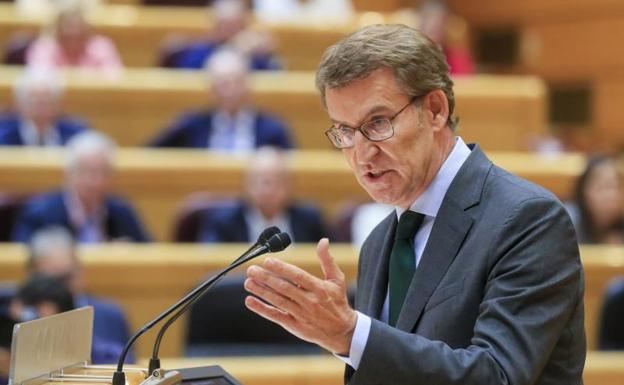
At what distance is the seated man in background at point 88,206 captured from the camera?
4.59 meters

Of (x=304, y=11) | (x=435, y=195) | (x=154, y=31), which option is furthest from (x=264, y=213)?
(x=435, y=195)

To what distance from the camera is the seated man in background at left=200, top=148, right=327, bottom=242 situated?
4609mm

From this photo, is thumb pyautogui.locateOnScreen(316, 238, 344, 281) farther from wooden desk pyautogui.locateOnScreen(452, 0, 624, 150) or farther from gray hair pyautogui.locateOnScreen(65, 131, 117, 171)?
wooden desk pyautogui.locateOnScreen(452, 0, 624, 150)

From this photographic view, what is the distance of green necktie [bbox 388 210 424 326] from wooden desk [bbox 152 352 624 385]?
133 cm

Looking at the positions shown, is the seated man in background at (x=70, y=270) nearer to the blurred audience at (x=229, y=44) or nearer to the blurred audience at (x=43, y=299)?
the blurred audience at (x=43, y=299)

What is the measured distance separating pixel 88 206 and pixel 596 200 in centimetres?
216

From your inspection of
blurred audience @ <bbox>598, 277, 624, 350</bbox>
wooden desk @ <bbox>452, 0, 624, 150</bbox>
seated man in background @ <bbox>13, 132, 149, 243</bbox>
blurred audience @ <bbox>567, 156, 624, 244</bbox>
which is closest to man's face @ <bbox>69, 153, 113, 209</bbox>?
seated man in background @ <bbox>13, 132, 149, 243</bbox>

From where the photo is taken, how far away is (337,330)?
1.34m

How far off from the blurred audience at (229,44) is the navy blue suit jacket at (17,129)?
0.93 meters

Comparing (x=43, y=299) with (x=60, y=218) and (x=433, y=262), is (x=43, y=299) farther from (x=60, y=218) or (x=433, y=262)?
(x=433, y=262)

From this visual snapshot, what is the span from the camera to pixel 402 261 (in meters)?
1.62

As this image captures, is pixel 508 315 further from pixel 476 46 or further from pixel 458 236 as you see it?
pixel 476 46

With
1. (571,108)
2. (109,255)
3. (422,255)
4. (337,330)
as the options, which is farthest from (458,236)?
(571,108)

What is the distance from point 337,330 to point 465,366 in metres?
0.16
